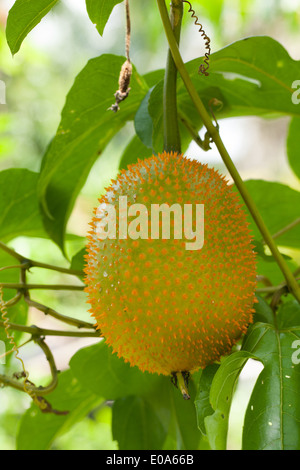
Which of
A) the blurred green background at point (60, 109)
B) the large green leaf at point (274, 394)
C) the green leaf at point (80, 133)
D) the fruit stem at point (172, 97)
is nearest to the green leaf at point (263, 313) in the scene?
the large green leaf at point (274, 394)

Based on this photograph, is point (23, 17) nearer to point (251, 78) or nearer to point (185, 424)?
point (251, 78)

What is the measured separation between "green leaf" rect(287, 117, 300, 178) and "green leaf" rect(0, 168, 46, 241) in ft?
1.20

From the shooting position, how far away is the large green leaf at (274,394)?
361 millimetres

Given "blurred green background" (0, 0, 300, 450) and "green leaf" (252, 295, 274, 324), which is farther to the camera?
"blurred green background" (0, 0, 300, 450)

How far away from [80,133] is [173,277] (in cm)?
27

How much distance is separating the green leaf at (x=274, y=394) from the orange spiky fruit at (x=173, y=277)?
2 cm

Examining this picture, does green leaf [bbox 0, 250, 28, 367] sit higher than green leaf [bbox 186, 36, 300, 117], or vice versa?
green leaf [bbox 186, 36, 300, 117]

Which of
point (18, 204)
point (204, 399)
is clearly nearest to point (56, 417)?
point (18, 204)

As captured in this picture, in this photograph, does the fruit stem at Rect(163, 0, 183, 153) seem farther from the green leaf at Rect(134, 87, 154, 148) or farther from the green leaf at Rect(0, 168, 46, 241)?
the green leaf at Rect(0, 168, 46, 241)

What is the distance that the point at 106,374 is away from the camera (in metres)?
0.66

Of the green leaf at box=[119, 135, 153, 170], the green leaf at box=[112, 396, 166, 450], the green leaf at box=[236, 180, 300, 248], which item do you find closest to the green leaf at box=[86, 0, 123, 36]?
the green leaf at box=[119, 135, 153, 170]

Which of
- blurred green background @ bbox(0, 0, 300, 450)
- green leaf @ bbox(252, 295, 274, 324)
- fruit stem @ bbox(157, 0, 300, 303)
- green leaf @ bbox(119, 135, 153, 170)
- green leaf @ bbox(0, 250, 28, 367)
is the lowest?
green leaf @ bbox(252, 295, 274, 324)

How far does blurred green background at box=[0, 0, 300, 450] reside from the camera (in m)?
1.76

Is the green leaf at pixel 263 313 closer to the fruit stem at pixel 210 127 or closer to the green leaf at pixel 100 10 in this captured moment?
the fruit stem at pixel 210 127
